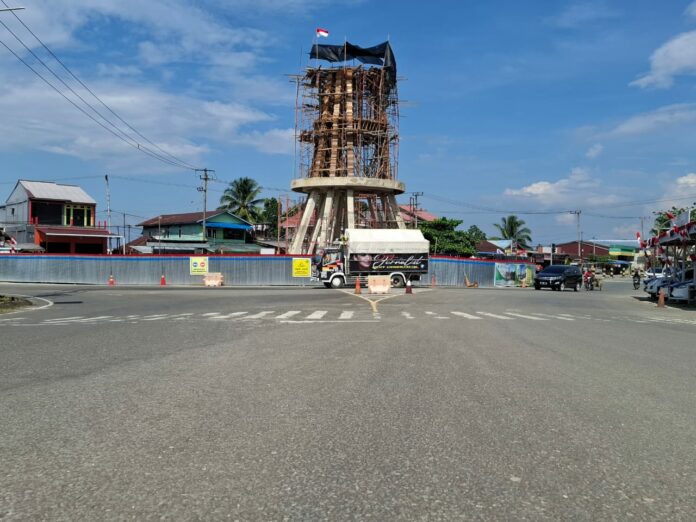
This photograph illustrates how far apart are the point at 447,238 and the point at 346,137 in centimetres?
2207

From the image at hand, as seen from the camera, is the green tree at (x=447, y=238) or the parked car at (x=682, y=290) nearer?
the parked car at (x=682, y=290)

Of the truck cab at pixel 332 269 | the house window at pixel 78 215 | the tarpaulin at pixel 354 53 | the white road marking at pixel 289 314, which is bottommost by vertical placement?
the white road marking at pixel 289 314

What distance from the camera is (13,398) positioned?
6668mm

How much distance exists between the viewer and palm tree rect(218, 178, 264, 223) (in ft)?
267

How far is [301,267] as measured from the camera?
154ft

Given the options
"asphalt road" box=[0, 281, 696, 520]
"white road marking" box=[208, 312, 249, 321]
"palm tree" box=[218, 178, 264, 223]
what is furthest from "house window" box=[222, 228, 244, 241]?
"asphalt road" box=[0, 281, 696, 520]

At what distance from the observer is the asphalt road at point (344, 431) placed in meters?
3.90

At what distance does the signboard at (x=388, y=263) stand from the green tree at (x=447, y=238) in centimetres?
3444

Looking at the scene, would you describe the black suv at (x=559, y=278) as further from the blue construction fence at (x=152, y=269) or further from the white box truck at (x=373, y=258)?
the white box truck at (x=373, y=258)

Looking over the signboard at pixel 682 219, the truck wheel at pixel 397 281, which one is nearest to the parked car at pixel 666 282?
the signboard at pixel 682 219

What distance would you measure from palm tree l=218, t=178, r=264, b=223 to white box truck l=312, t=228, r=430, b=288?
42.5 meters

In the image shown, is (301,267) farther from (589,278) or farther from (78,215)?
(78,215)

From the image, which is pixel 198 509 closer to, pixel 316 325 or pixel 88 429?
pixel 88 429

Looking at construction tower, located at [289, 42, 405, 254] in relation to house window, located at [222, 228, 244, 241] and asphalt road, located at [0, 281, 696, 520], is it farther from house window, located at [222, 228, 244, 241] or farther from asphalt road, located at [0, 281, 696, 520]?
asphalt road, located at [0, 281, 696, 520]
